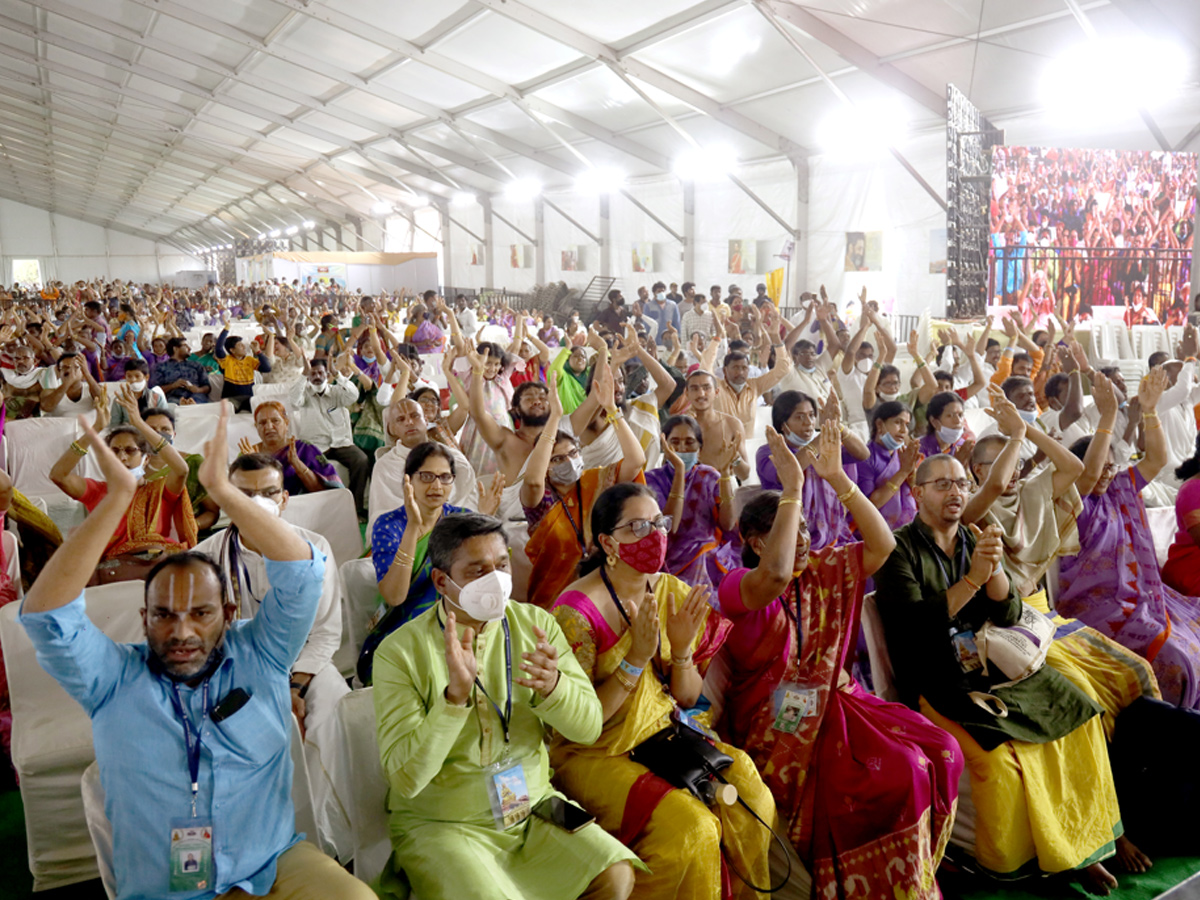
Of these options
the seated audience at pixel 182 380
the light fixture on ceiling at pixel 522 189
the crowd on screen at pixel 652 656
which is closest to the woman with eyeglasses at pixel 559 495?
the crowd on screen at pixel 652 656

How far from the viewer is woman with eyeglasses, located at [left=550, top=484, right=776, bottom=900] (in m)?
1.96

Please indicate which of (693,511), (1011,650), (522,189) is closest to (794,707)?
(1011,650)

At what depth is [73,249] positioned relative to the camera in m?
42.6

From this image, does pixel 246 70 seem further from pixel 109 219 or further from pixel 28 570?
pixel 109 219

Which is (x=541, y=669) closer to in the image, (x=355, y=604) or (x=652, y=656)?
(x=652, y=656)

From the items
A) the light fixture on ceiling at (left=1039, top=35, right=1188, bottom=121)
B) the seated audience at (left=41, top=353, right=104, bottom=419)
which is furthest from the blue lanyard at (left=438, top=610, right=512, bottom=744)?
the light fixture on ceiling at (left=1039, top=35, right=1188, bottom=121)

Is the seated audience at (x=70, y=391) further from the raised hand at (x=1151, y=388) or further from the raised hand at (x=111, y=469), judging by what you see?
the raised hand at (x=1151, y=388)

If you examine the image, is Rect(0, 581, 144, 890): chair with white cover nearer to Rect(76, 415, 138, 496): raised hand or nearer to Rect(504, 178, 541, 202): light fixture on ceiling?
Rect(76, 415, 138, 496): raised hand

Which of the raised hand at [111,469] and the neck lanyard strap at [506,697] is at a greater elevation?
the raised hand at [111,469]

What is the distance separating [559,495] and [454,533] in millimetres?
1445

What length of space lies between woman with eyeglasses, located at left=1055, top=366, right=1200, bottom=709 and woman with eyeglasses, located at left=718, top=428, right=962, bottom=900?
128cm

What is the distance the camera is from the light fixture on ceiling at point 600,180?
1641 centimetres

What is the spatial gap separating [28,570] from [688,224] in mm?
14260

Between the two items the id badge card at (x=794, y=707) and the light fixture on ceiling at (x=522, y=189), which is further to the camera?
the light fixture on ceiling at (x=522, y=189)
